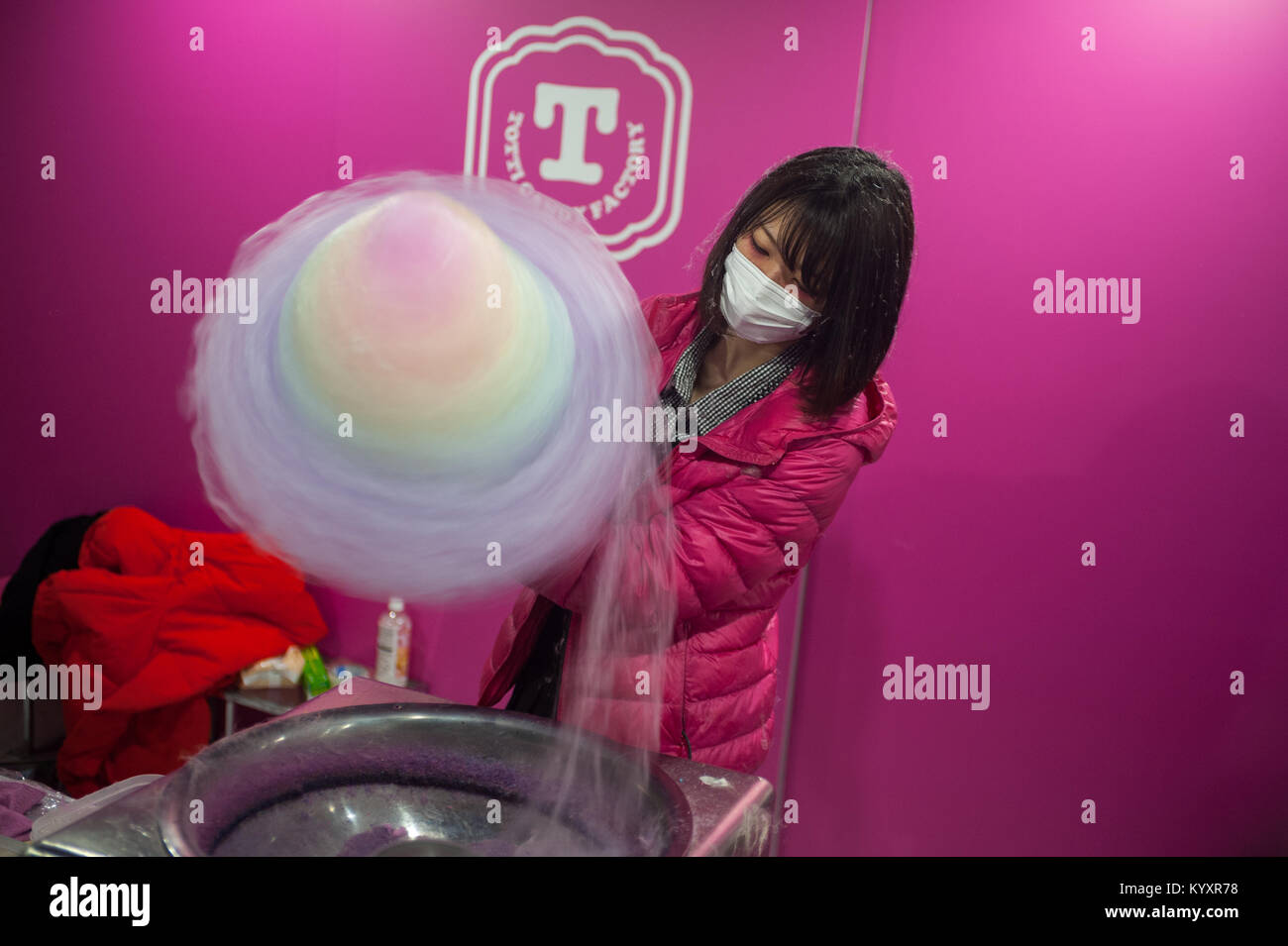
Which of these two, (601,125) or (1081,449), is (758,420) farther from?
(601,125)

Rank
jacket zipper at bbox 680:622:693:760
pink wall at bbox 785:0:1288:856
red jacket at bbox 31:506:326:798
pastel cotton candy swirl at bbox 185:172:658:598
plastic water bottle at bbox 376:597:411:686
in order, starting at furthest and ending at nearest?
1. plastic water bottle at bbox 376:597:411:686
2. red jacket at bbox 31:506:326:798
3. pink wall at bbox 785:0:1288:856
4. jacket zipper at bbox 680:622:693:760
5. pastel cotton candy swirl at bbox 185:172:658:598

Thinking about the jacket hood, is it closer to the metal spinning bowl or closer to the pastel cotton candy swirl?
the pastel cotton candy swirl

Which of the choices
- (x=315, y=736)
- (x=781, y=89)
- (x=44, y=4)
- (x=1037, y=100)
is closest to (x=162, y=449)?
(x=44, y=4)

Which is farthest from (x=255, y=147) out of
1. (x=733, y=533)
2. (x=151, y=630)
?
(x=733, y=533)

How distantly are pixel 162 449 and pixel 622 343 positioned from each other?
241 cm

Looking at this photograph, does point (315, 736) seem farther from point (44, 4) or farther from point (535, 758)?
point (44, 4)

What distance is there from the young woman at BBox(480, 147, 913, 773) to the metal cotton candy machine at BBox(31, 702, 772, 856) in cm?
20

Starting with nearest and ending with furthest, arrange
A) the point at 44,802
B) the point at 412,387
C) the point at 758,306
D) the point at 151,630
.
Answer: the point at 412,387
the point at 758,306
the point at 44,802
the point at 151,630

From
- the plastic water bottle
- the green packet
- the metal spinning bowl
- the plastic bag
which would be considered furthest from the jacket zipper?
the green packet

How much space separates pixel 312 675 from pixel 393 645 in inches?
9.6

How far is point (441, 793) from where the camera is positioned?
1.21 metres

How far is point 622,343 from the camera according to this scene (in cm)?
117

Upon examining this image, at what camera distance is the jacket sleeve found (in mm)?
1306

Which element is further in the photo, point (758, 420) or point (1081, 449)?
point (1081, 449)
